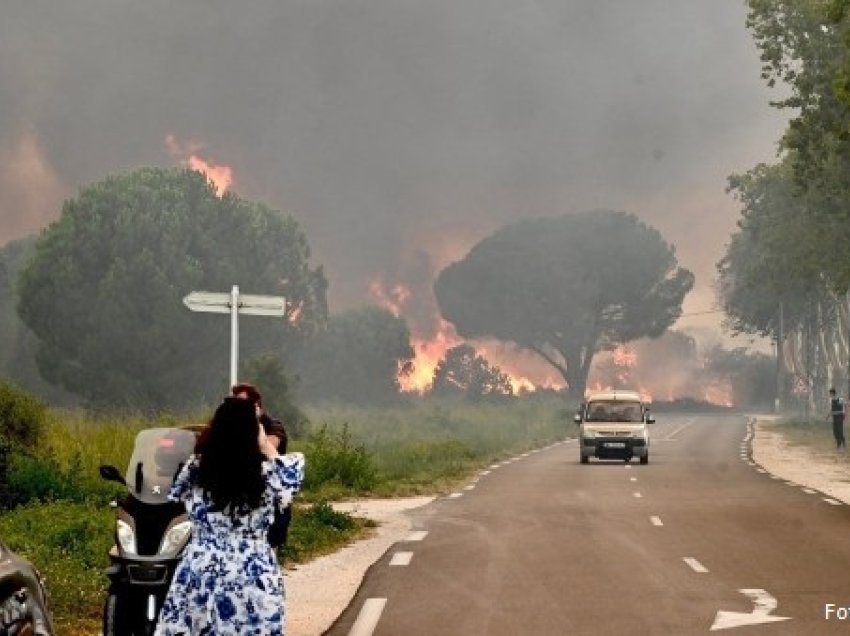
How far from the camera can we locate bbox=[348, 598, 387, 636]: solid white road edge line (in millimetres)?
11781

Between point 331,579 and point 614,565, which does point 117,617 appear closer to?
point 331,579

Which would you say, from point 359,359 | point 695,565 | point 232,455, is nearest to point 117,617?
point 232,455

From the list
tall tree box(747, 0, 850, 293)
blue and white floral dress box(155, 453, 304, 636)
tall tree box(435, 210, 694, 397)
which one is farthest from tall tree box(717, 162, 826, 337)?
blue and white floral dress box(155, 453, 304, 636)

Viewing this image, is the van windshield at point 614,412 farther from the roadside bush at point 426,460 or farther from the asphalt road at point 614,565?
the asphalt road at point 614,565

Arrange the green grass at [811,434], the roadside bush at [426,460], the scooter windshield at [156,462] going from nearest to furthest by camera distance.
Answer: the scooter windshield at [156,462], the roadside bush at [426,460], the green grass at [811,434]

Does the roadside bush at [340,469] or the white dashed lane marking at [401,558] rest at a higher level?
the roadside bush at [340,469]

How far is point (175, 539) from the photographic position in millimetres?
9617

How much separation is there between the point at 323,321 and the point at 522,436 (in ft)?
125

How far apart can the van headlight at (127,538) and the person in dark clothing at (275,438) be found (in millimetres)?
1145

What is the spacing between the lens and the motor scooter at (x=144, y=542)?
31.5 ft

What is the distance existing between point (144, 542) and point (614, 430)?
32.4 meters

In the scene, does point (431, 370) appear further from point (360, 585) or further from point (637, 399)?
point (360, 585)

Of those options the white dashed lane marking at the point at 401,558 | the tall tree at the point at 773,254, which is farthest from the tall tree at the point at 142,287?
the white dashed lane marking at the point at 401,558

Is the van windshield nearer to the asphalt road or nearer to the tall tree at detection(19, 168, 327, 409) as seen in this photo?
the asphalt road
